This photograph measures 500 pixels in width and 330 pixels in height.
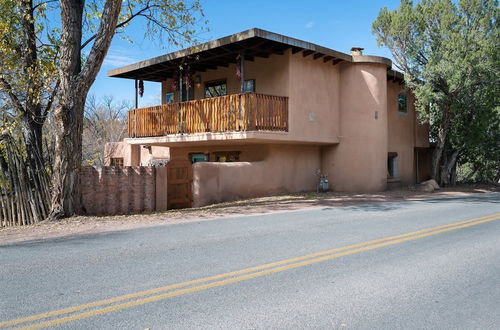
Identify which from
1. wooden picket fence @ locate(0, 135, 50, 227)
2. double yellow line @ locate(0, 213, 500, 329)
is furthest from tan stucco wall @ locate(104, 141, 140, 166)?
double yellow line @ locate(0, 213, 500, 329)

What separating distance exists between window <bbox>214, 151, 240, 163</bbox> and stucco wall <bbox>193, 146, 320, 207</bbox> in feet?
7.25

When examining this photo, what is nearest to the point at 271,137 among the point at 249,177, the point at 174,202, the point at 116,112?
the point at 249,177

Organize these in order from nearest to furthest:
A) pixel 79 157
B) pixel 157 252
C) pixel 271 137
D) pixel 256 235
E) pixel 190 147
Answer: pixel 157 252 < pixel 256 235 < pixel 79 157 < pixel 271 137 < pixel 190 147

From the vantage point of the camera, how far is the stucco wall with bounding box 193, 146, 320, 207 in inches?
587

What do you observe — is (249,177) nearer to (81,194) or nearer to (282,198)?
(282,198)

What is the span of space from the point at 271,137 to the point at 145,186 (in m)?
4.99

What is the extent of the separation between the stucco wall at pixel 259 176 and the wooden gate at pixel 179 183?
0.41 meters

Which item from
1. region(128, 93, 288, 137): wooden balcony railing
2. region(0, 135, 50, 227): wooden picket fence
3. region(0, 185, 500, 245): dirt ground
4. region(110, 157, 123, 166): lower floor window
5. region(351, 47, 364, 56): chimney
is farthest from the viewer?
region(110, 157, 123, 166): lower floor window

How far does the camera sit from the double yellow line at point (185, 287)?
4016 mm

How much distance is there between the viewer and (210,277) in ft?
17.5

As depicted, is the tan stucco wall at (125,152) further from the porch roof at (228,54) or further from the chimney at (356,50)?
the chimney at (356,50)

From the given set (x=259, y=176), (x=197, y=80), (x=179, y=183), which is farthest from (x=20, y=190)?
(x=197, y=80)

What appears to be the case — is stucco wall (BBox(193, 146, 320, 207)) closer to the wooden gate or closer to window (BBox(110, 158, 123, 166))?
the wooden gate

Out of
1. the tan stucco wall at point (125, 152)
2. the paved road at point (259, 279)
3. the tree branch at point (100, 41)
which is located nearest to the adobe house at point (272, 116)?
the tan stucco wall at point (125, 152)
